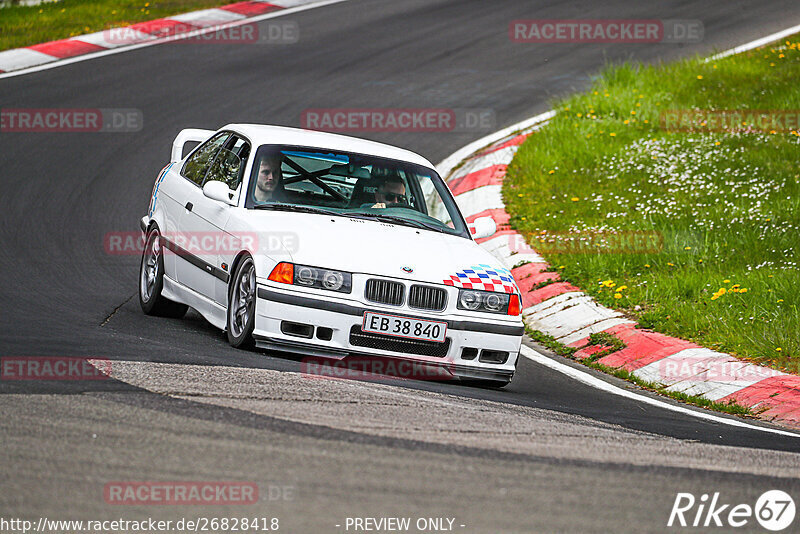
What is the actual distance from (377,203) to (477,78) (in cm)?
1062

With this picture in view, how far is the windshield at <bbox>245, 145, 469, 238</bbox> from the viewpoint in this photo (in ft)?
25.7

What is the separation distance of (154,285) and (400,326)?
2.44 metres

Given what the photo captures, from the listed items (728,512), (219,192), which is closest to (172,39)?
(219,192)

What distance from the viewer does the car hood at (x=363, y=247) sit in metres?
6.98

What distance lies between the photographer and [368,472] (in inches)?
171

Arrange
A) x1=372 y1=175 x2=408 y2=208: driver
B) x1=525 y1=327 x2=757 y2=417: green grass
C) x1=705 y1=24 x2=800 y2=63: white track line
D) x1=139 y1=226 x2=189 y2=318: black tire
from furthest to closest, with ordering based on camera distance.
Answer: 1. x1=705 y1=24 x2=800 y2=63: white track line
2. x1=139 y1=226 x2=189 y2=318: black tire
3. x1=372 y1=175 x2=408 y2=208: driver
4. x1=525 y1=327 x2=757 y2=417: green grass

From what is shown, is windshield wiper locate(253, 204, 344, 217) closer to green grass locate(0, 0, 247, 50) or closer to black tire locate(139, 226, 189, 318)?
black tire locate(139, 226, 189, 318)

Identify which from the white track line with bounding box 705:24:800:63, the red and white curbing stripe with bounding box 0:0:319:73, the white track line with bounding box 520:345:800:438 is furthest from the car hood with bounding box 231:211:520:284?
the white track line with bounding box 705:24:800:63

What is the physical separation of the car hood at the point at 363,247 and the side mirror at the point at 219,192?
26 centimetres

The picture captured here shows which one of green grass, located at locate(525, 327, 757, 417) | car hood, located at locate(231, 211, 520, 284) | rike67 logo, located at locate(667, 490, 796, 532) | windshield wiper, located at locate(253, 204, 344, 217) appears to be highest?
windshield wiper, located at locate(253, 204, 344, 217)

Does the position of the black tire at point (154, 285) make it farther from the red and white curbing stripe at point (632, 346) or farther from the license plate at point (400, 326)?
the red and white curbing stripe at point (632, 346)

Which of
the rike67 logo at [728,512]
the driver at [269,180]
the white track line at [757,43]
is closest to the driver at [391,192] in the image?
the driver at [269,180]

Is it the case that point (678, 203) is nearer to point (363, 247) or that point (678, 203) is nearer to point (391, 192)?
point (391, 192)

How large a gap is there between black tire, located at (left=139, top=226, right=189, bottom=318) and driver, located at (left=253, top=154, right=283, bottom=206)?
1138mm
